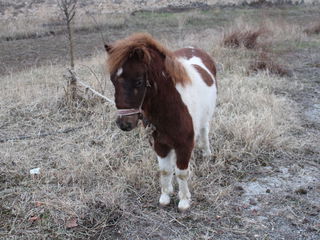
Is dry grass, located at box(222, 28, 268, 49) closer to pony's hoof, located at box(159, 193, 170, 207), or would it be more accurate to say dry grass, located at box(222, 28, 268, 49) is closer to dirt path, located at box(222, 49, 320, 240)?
dirt path, located at box(222, 49, 320, 240)

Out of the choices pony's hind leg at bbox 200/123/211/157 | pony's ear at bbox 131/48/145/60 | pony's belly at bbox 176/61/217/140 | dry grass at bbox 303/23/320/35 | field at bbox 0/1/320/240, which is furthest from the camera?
dry grass at bbox 303/23/320/35

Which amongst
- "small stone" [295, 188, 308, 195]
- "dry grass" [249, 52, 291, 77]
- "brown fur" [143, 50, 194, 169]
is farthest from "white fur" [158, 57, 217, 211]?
"dry grass" [249, 52, 291, 77]

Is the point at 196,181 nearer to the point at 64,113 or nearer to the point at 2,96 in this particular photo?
the point at 64,113

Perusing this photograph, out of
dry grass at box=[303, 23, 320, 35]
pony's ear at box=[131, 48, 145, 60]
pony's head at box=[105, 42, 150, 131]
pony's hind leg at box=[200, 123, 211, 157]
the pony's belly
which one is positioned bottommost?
dry grass at box=[303, 23, 320, 35]

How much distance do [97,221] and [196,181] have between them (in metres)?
1.09

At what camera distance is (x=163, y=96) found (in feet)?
8.40

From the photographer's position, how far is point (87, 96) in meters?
5.09

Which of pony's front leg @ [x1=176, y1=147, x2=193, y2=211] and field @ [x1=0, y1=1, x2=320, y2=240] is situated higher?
pony's front leg @ [x1=176, y1=147, x2=193, y2=211]

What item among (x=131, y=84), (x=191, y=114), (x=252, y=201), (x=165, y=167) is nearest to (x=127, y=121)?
(x=131, y=84)

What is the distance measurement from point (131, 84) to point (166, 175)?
1152 millimetres

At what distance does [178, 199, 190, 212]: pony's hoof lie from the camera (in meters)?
3.11

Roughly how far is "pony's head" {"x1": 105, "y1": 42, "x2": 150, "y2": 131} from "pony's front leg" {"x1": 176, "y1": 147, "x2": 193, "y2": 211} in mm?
646

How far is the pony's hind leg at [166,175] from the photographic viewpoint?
10.00 feet

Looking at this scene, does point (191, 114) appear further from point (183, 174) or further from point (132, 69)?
point (132, 69)
